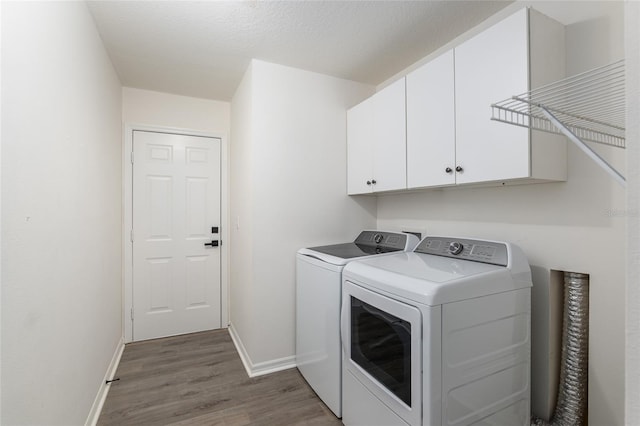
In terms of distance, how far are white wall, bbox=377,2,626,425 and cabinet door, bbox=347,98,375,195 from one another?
1012mm

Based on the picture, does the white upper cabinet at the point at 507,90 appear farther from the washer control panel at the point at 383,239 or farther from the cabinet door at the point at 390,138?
the washer control panel at the point at 383,239

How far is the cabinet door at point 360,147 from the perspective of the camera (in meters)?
2.36

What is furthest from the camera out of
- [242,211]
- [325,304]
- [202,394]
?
[242,211]

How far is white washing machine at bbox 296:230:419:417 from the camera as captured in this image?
184 cm

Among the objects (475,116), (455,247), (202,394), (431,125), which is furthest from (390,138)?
(202,394)

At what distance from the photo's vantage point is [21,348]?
3.27ft

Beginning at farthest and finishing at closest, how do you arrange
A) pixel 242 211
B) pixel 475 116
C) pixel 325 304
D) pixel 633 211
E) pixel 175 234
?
1. pixel 175 234
2. pixel 242 211
3. pixel 325 304
4. pixel 475 116
5. pixel 633 211

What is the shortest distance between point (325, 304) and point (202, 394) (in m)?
1.09

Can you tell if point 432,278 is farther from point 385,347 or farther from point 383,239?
point 383,239

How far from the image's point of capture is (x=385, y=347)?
1.41 m

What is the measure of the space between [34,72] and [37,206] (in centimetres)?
51

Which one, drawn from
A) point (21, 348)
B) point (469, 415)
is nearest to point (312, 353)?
point (469, 415)

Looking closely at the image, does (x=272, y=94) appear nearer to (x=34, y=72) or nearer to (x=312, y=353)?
(x=34, y=72)

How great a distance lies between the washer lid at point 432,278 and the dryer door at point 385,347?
0.07 meters
